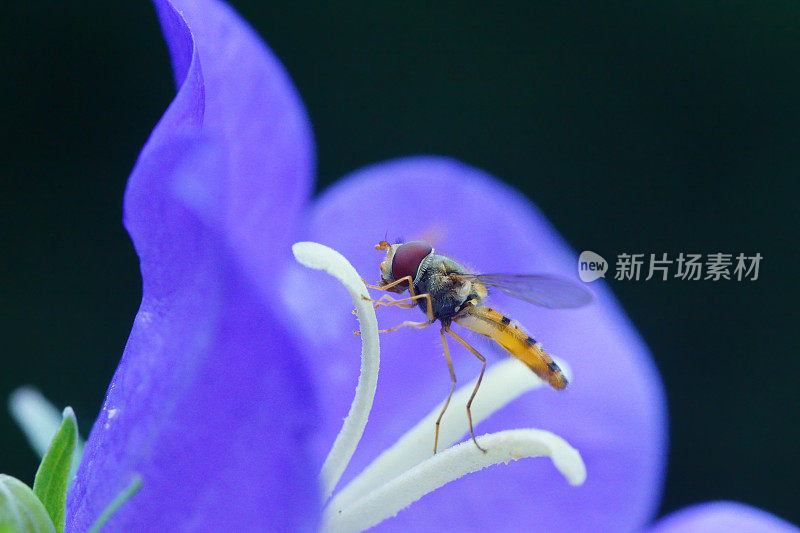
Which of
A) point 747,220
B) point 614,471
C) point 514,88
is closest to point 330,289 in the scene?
point 614,471

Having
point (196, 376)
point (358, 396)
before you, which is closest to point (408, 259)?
point (358, 396)

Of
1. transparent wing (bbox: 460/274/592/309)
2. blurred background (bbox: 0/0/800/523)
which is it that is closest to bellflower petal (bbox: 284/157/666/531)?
transparent wing (bbox: 460/274/592/309)

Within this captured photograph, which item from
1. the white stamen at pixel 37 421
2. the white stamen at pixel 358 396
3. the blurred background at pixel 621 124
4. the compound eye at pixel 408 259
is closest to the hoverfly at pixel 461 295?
the compound eye at pixel 408 259

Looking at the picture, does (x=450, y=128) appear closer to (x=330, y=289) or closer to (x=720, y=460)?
(x=720, y=460)

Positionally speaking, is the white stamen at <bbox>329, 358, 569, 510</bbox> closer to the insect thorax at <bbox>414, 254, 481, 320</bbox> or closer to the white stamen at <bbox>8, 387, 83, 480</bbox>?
the insect thorax at <bbox>414, 254, 481, 320</bbox>

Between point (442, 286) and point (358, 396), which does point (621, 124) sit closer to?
point (442, 286)

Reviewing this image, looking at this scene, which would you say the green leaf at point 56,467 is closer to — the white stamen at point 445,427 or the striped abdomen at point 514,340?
the white stamen at point 445,427
